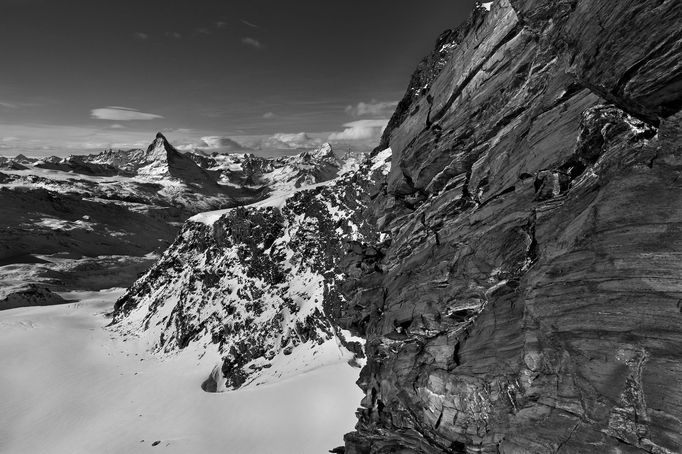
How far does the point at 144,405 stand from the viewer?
42.0m

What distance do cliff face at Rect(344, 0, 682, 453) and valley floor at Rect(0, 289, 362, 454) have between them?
11.1 meters

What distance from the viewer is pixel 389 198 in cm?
2800

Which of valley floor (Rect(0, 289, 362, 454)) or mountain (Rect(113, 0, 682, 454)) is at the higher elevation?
mountain (Rect(113, 0, 682, 454))

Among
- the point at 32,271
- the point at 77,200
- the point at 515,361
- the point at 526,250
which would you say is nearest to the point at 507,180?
the point at 526,250

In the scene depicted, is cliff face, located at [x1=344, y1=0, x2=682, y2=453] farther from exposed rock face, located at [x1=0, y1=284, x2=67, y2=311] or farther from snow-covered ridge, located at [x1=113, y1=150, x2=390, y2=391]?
exposed rock face, located at [x1=0, y1=284, x2=67, y2=311]

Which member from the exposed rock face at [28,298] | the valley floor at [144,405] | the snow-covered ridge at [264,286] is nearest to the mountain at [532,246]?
the valley floor at [144,405]

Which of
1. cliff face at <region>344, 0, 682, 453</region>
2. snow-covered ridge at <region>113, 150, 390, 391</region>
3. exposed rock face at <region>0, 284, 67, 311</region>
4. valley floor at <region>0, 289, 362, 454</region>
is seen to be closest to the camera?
cliff face at <region>344, 0, 682, 453</region>

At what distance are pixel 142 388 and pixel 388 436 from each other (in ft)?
122

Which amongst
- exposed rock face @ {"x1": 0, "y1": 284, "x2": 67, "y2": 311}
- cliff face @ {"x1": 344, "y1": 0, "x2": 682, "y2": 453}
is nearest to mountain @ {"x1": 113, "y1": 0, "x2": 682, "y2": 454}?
cliff face @ {"x1": 344, "y1": 0, "x2": 682, "y2": 453}

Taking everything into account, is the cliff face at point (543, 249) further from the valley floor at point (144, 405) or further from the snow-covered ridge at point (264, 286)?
the snow-covered ridge at point (264, 286)

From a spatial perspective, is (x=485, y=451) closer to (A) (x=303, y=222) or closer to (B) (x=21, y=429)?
(A) (x=303, y=222)

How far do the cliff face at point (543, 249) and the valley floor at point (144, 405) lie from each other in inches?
437

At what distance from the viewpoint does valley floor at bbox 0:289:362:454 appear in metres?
32.3

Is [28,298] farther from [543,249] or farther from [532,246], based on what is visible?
[543,249]
